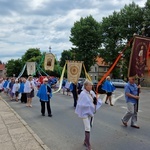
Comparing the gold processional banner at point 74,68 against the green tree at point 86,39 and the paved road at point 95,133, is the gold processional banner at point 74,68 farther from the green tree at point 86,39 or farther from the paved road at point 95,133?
the green tree at point 86,39

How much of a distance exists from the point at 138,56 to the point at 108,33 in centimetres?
3996

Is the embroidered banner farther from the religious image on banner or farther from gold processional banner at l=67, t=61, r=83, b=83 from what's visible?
the religious image on banner

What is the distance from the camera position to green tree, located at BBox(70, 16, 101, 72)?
52500mm

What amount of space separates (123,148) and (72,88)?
9621 millimetres

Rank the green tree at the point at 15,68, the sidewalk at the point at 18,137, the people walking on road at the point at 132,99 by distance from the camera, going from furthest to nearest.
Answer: the green tree at the point at 15,68, the people walking on road at the point at 132,99, the sidewalk at the point at 18,137

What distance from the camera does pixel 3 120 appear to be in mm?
10852

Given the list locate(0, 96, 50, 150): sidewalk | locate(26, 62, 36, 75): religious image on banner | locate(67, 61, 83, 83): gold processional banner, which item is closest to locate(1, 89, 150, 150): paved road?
locate(0, 96, 50, 150): sidewalk

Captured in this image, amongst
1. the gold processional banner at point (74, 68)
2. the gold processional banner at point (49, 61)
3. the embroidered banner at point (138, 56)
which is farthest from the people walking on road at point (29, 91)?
the gold processional banner at point (49, 61)

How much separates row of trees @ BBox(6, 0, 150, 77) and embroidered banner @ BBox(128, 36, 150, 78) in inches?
1161

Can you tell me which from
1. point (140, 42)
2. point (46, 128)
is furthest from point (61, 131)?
point (140, 42)

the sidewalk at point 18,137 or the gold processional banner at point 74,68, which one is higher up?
the gold processional banner at point 74,68

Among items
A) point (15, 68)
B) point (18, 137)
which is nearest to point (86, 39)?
point (18, 137)

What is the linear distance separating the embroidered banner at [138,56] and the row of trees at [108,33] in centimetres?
2949

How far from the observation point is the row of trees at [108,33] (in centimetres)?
4425
